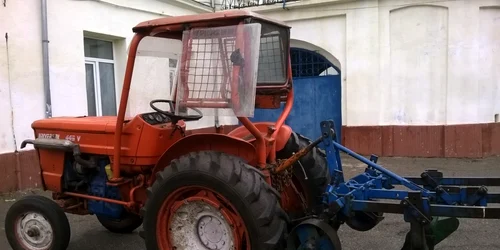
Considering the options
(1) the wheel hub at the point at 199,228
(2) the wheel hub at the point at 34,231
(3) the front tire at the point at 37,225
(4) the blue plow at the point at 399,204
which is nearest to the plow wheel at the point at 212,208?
(1) the wheel hub at the point at 199,228

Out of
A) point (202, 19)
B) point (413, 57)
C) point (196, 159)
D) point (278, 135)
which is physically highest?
point (413, 57)

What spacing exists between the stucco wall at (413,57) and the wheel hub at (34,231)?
7.09 metres

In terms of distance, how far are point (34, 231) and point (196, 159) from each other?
1986 millimetres

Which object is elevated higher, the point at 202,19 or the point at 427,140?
the point at 202,19

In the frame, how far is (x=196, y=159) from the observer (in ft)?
10.4

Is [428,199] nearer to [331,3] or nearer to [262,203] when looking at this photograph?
[262,203]

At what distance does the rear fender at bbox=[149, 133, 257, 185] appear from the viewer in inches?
129

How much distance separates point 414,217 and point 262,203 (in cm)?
101

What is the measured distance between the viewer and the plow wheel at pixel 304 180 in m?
3.89

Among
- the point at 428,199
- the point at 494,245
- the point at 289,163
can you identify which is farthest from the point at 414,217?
the point at 494,245

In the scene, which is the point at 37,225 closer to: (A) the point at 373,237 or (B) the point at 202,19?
(B) the point at 202,19

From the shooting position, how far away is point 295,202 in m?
3.94

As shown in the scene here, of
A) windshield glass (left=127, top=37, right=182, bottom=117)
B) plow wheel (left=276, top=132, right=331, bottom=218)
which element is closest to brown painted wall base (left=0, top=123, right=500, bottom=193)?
plow wheel (left=276, top=132, right=331, bottom=218)

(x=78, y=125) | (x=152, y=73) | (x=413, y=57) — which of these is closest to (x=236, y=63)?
(x=152, y=73)
